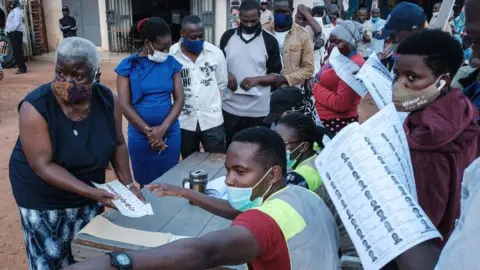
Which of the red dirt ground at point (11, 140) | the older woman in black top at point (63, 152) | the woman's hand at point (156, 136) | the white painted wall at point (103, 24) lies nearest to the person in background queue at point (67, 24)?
the red dirt ground at point (11, 140)

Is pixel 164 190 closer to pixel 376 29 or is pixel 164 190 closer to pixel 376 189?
pixel 376 189

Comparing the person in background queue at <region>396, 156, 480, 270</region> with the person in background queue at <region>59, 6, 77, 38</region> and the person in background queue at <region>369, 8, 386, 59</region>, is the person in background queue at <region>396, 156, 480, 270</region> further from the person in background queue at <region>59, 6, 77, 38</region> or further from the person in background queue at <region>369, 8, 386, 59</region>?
the person in background queue at <region>59, 6, 77, 38</region>

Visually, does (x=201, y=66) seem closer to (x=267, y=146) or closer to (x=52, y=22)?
(x=267, y=146)

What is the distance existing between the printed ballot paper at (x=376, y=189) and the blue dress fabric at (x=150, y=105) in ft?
7.56

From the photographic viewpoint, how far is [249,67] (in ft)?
13.0

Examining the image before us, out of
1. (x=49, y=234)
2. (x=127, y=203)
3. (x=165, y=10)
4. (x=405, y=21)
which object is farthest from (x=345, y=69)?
(x=165, y=10)

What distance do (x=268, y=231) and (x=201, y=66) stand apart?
8.69 feet

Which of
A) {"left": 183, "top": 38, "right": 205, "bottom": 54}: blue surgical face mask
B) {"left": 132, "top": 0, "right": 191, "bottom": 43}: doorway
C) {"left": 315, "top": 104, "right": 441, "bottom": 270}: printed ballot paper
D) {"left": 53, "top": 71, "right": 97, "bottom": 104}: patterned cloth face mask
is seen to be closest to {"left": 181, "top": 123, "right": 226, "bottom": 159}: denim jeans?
{"left": 183, "top": 38, "right": 205, "bottom": 54}: blue surgical face mask

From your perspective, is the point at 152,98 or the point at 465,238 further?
the point at 152,98

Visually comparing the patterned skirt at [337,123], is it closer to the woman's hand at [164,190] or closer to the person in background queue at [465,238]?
the woman's hand at [164,190]

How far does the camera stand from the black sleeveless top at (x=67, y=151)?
215 cm

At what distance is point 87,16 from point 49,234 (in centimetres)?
1227

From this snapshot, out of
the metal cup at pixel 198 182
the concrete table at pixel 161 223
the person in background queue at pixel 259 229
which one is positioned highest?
the person in background queue at pixel 259 229

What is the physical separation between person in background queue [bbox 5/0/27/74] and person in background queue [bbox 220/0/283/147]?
8.90 metres
